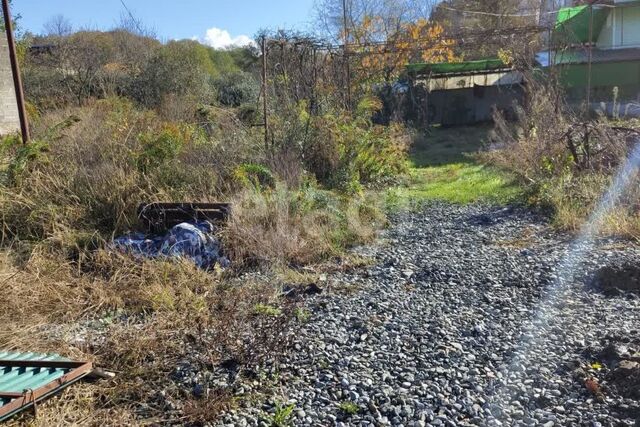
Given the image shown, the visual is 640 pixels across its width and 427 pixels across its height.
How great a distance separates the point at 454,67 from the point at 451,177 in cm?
830

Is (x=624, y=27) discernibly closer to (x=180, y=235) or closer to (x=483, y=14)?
(x=483, y=14)

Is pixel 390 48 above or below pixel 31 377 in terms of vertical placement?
above

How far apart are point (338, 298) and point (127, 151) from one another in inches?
177

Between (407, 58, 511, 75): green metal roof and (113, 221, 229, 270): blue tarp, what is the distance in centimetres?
1335

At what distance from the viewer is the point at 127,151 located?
811 centimetres

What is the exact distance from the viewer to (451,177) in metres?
12.0

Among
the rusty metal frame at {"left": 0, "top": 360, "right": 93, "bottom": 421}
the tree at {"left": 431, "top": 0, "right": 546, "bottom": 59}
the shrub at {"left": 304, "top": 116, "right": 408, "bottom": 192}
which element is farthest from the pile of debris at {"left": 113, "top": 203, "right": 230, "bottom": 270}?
the tree at {"left": 431, "top": 0, "right": 546, "bottom": 59}

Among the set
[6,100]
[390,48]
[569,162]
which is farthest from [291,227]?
[390,48]

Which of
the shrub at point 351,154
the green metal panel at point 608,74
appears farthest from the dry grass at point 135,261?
the green metal panel at point 608,74

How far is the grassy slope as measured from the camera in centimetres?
1002

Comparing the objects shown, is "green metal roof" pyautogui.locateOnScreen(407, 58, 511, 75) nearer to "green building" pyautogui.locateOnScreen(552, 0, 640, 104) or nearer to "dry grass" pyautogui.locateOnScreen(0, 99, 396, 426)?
"green building" pyautogui.locateOnScreen(552, 0, 640, 104)

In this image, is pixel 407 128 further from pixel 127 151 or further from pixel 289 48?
pixel 127 151

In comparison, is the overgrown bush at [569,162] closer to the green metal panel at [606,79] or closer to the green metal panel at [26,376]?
the green metal panel at [26,376]

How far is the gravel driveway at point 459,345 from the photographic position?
3359mm
